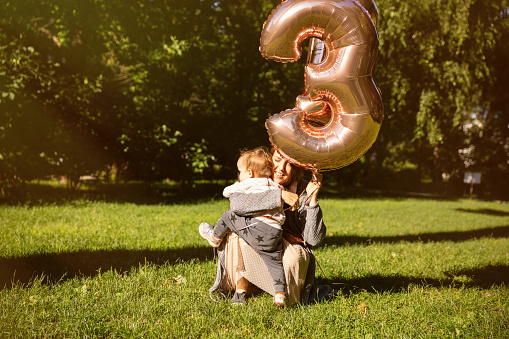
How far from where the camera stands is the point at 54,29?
9.45 m

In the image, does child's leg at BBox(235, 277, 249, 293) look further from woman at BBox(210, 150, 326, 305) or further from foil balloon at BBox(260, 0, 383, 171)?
foil balloon at BBox(260, 0, 383, 171)

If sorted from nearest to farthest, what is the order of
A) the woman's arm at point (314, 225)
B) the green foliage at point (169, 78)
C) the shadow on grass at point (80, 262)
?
the woman's arm at point (314, 225) → the shadow on grass at point (80, 262) → the green foliage at point (169, 78)

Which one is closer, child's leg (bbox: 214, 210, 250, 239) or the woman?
the woman

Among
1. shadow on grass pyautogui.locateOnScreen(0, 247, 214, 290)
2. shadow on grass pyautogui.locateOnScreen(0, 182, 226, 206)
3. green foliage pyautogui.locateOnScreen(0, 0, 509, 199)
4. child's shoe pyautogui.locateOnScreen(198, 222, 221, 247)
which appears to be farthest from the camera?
green foliage pyautogui.locateOnScreen(0, 0, 509, 199)

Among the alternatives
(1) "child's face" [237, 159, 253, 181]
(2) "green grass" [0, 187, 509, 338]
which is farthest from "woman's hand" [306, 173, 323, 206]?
(2) "green grass" [0, 187, 509, 338]

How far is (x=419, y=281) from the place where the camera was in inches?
150

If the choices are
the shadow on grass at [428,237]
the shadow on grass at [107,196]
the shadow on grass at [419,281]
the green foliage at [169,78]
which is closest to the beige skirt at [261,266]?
the shadow on grass at [419,281]

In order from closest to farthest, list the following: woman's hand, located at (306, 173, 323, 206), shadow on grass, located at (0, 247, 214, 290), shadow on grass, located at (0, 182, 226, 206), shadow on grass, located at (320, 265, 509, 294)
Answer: woman's hand, located at (306, 173, 323, 206) → shadow on grass, located at (0, 247, 214, 290) → shadow on grass, located at (320, 265, 509, 294) → shadow on grass, located at (0, 182, 226, 206)

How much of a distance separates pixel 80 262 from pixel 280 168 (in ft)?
7.62

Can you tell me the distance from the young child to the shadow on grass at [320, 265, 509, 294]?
82cm

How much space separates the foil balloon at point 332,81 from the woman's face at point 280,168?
0.26 meters

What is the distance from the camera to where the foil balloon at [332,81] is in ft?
8.13

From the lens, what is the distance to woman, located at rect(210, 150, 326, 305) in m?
2.71

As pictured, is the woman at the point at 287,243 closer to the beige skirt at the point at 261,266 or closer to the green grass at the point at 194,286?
the beige skirt at the point at 261,266
